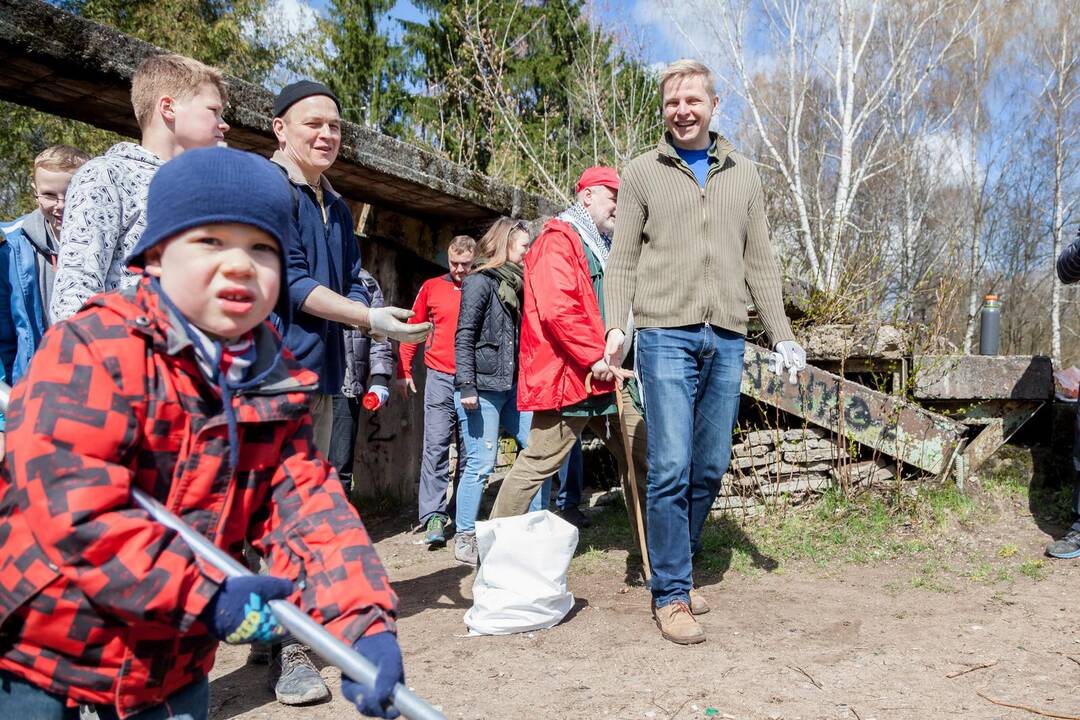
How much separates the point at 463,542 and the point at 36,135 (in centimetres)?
1125

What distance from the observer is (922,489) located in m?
5.15

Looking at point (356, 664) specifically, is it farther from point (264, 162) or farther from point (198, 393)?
point (264, 162)

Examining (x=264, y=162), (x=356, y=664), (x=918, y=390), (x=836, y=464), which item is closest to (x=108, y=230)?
(x=264, y=162)

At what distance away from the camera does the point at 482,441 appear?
508 centimetres

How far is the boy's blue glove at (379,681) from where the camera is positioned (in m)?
1.37

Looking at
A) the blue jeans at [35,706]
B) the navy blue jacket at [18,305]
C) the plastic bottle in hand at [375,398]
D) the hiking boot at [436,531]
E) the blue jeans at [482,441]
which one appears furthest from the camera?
the hiking boot at [436,531]

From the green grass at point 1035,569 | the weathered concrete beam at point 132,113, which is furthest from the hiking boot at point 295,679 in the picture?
the green grass at point 1035,569

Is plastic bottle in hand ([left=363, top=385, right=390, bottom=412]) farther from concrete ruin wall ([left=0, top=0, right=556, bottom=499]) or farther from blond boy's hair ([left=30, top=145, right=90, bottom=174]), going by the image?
blond boy's hair ([left=30, top=145, right=90, bottom=174])

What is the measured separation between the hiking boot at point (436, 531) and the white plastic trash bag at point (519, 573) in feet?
5.62

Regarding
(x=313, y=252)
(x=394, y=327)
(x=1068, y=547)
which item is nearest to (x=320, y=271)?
(x=313, y=252)

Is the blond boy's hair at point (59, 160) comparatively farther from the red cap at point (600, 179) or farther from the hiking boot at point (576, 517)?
the hiking boot at point (576, 517)

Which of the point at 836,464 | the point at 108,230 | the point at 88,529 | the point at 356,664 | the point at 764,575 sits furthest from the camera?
the point at 836,464

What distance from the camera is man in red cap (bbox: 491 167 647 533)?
13.0 ft

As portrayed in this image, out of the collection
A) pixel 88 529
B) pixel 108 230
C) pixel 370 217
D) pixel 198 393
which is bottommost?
pixel 88 529
